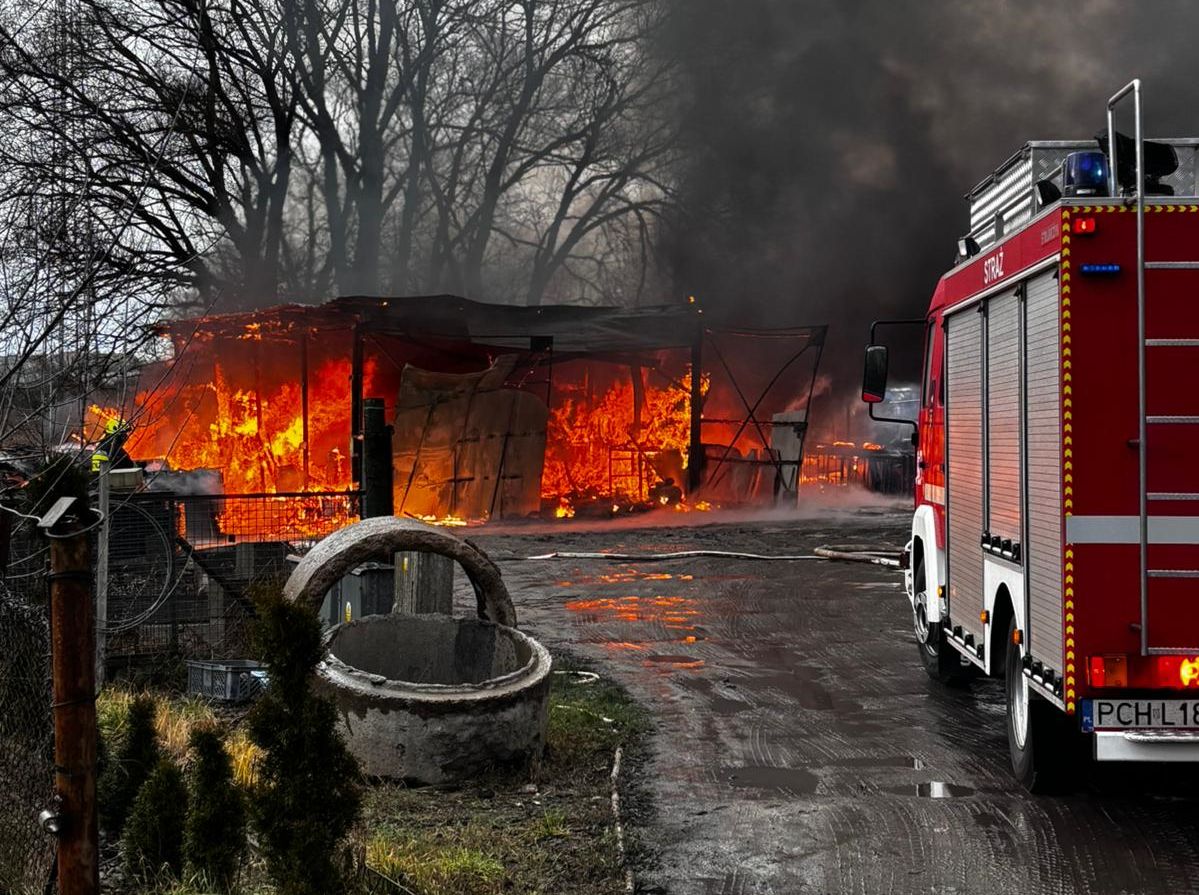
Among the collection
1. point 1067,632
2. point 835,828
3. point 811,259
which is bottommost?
point 835,828

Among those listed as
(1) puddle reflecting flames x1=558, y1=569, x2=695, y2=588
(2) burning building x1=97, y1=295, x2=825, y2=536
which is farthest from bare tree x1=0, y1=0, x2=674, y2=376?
(1) puddle reflecting flames x1=558, y1=569, x2=695, y2=588

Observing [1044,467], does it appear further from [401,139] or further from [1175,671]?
[401,139]

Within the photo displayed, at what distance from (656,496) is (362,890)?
22005 mm

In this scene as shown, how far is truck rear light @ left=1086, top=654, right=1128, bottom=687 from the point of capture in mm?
5664

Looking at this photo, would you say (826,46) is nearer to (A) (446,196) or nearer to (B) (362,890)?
(A) (446,196)

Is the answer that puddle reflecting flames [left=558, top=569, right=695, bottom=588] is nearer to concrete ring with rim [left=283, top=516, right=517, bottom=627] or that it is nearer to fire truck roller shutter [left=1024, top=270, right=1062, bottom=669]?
concrete ring with rim [left=283, top=516, right=517, bottom=627]

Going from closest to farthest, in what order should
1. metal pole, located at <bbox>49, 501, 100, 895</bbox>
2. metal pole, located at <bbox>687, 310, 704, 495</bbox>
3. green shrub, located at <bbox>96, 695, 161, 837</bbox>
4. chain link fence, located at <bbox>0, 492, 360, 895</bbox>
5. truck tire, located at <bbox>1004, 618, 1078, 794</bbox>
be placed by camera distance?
metal pole, located at <bbox>49, 501, 100, 895</bbox>, green shrub, located at <bbox>96, 695, 161, 837</bbox>, truck tire, located at <bbox>1004, 618, 1078, 794</bbox>, chain link fence, located at <bbox>0, 492, 360, 895</bbox>, metal pole, located at <bbox>687, 310, 704, 495</bbox>

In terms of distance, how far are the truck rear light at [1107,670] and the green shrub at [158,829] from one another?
392cm

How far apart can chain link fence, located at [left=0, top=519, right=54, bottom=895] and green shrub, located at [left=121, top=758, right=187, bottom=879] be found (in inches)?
12.4

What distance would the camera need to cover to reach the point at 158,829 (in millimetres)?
4922

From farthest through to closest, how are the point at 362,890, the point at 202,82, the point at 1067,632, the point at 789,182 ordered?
1. the point at 789,182
2. the point at 202,82
3. the point at 1067,632
4. the point at 362,890

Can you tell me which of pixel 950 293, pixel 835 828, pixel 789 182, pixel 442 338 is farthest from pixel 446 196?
pixel 835 828

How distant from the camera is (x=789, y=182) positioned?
104ft

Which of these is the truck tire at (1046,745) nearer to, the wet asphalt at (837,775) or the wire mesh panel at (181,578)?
the wet asphalt at (837,775)
